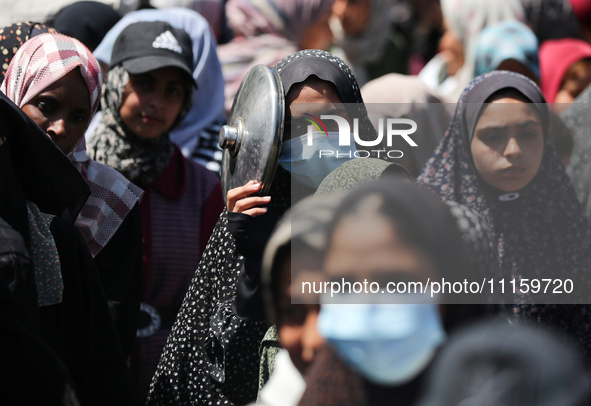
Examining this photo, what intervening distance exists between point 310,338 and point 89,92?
5.44ft

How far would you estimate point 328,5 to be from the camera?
5.17 m

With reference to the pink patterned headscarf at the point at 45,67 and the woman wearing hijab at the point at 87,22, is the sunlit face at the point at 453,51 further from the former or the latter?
the pink patterned headscarf at the point at 45,67

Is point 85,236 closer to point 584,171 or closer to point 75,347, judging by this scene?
point 75,347

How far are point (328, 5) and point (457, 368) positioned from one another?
14.2 feet

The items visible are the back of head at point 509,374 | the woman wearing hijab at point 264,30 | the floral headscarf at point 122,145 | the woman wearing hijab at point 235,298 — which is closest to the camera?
the back of head at point 509,374

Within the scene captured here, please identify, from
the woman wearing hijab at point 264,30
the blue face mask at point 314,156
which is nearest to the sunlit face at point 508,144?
the blue face mask at point 314,156

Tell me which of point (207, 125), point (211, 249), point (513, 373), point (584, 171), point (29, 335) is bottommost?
point (513, 373)

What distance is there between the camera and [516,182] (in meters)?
2.67

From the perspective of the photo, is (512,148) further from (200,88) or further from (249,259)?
(200,88)

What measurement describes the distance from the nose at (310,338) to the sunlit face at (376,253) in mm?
206

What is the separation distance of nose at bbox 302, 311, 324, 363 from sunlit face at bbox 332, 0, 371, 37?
14.8 ft

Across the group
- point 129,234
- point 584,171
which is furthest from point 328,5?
point 129,234

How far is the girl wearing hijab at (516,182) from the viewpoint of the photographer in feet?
8.63

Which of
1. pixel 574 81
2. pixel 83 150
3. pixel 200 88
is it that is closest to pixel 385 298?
pixel 83 150
